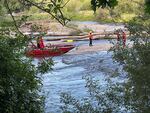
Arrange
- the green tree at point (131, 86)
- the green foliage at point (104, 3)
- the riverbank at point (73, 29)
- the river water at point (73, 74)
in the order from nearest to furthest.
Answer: the green foliage at point (104, 3)
the green tree at point (131, 86)
the river water at point (73, 74)
the riverbank at point (73, 29)

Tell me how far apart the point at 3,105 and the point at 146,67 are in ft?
8.53

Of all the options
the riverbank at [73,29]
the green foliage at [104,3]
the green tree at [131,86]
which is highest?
the green foliage at [104,3]

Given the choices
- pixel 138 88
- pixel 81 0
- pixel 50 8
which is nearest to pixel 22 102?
pixel 138 88

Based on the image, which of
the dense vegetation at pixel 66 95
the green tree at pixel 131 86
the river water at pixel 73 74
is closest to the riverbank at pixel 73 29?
the river water at pixel 73 74

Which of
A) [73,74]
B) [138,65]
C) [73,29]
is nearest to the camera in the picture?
[138,65]

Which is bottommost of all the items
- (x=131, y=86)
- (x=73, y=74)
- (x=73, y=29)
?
(x=73, y=74)

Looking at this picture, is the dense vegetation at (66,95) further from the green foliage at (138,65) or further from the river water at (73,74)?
the river water at (73,74)

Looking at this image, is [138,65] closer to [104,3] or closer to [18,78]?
[18,78]

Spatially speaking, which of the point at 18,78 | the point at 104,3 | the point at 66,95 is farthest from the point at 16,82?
the point at 104,3

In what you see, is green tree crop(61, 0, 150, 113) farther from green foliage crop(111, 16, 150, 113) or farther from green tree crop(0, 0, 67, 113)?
green tree crop(0, 0, 67, 113)

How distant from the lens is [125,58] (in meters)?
8.77

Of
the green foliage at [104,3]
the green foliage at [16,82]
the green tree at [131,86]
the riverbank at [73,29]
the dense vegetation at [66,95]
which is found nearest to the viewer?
the green foliage at [104,3]

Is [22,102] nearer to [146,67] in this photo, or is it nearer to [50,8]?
[146,67]

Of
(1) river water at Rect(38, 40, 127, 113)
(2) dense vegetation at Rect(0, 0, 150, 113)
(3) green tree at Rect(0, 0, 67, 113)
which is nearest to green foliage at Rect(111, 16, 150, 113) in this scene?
(2) dense vegetation at Rect(0, 0, 150, 113)
